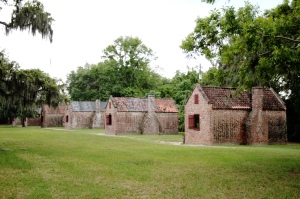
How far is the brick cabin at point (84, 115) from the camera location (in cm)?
6300

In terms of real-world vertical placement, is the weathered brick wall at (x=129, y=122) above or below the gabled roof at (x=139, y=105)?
below

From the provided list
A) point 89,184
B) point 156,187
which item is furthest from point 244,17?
point 89,184

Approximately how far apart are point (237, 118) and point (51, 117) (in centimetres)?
5263

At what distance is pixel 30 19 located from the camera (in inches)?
A: 643

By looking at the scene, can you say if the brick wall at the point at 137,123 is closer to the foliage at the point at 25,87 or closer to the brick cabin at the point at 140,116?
the brick cabin at the point at 140,116

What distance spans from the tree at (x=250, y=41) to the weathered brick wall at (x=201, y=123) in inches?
474

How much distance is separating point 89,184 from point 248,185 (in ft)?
15.9

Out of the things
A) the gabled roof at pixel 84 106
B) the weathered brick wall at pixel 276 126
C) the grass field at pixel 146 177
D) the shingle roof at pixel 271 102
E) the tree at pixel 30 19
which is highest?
the tree at pixel 30 19

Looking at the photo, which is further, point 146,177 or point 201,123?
point 201,123

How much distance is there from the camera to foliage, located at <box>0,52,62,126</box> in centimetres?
1822

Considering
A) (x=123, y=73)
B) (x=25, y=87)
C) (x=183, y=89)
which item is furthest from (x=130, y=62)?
(x=25, y=87)

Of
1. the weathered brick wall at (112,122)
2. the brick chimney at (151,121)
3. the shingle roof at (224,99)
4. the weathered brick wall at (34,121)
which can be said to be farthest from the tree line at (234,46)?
the weathered brick wall at (34,121)

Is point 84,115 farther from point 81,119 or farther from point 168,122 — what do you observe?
point 168,122

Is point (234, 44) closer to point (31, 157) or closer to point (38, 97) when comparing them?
point (31, 157)
